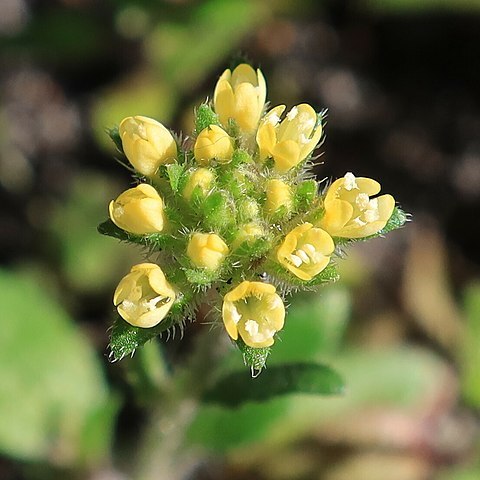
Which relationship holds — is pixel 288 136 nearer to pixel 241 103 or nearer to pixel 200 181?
pixel 241 103

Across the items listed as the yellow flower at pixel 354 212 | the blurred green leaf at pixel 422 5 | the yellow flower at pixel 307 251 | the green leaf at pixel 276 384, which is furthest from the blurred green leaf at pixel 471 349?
the yellow flower at pixel 307 251

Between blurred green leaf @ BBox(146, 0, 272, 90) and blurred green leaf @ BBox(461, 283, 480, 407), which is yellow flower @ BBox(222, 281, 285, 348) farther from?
blurred green leaf @ BBox(146, 0, 272, 90)

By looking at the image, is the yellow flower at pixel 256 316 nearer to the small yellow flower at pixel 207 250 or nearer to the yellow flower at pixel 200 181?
the small yellow flower at pixel 207 250

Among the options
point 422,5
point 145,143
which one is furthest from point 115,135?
point 422,5

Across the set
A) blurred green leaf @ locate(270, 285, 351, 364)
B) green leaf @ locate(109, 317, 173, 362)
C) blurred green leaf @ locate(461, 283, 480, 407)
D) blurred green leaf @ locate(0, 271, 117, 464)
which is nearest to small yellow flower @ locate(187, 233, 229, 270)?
green leaf @ locate(109, 317, 173, 362)

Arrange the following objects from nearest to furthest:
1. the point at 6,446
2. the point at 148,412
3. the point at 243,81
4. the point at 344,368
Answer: the point at 243,81
the point at 148,412
the point at 6,446
the point at 344,368

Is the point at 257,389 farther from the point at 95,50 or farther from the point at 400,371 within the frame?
the point at 95,50

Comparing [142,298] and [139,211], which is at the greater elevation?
[139,211]

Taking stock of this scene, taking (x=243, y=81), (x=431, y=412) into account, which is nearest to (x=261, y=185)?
(x=243, y=81)
